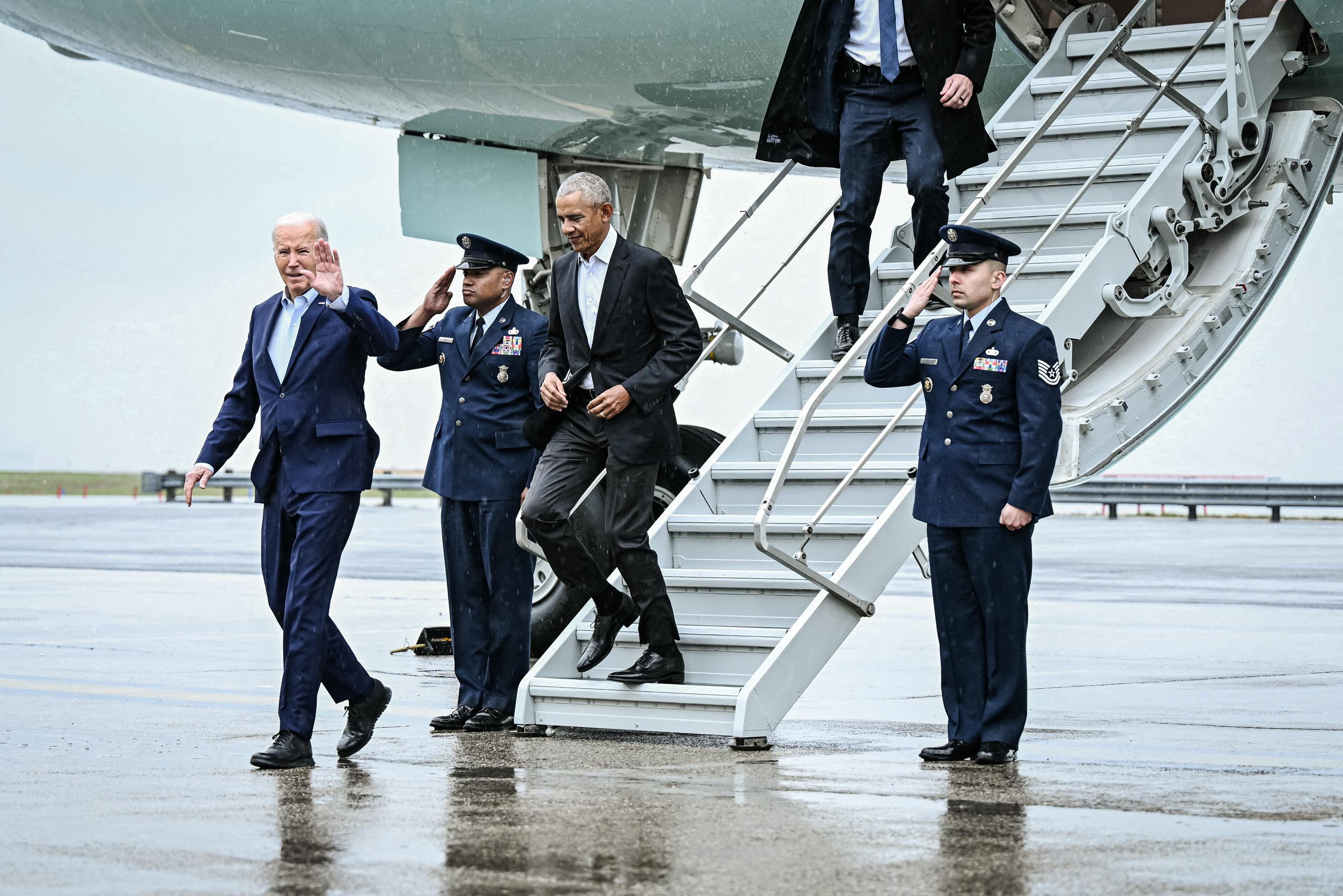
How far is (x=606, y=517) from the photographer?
18.9 ft

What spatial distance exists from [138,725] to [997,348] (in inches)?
119

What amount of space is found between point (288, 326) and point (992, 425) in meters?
2.12

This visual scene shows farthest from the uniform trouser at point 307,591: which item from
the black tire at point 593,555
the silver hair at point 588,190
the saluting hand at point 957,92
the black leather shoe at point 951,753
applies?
the black tire at point 593,555

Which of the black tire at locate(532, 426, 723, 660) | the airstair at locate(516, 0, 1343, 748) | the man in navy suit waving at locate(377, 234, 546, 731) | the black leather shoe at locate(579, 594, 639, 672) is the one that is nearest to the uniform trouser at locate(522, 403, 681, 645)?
the black leather shoe at locate(579, 594, 639, 672)

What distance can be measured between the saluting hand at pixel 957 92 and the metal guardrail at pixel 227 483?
2517 cm

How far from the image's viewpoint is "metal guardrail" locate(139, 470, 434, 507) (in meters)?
32.5

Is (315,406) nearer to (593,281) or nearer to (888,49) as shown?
(593,281)

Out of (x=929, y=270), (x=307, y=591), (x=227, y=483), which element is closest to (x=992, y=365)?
(x=929, y=270)

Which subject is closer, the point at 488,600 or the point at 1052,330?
the point at 1052,330

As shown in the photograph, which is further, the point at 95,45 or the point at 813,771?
the point at 95,45

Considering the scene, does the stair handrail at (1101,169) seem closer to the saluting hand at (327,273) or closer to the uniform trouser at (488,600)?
the uniform trouser at (488,600)

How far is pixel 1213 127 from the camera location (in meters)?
6.91

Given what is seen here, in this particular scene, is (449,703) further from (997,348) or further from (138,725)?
(997,348)

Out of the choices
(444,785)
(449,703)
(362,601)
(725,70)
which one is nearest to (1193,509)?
(362,601)
